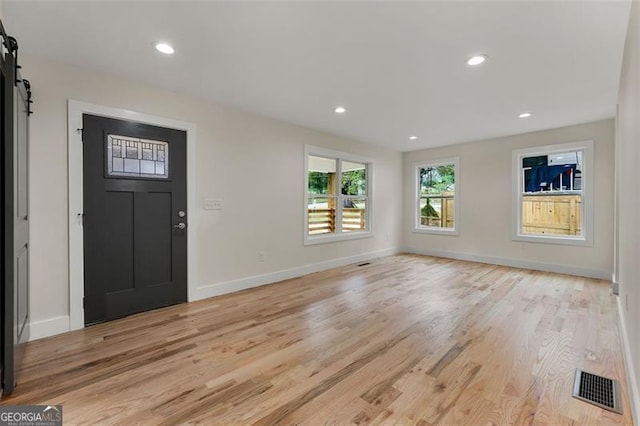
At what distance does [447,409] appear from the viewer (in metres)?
1.65

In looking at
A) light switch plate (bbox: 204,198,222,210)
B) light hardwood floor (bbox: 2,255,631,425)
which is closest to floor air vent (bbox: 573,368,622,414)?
light hardwood floor (bbox: 2,255,631,425)

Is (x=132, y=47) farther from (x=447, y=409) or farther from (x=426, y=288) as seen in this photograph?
(x=426, y=288)

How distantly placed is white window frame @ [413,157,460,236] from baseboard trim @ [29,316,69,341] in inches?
248

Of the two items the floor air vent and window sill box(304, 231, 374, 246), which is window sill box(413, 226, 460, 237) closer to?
window sill box(304, 231, 374, 246)

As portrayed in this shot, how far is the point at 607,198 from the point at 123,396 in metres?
6.38

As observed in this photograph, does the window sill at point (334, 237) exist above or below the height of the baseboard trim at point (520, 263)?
above

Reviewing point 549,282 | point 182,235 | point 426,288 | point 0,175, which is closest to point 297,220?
point 182,235

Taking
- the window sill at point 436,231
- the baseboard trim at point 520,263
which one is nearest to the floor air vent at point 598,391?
the baseboard trim at point 520,263

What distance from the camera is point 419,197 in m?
6.96

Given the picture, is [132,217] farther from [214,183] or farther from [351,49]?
[351,49]

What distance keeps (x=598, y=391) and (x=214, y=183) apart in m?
3.95

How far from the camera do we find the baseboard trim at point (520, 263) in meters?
4.61

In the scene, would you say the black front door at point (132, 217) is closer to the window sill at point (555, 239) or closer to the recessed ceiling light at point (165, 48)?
the recessed ceiling light at point (165, 48)

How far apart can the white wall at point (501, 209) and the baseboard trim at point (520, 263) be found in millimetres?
11
